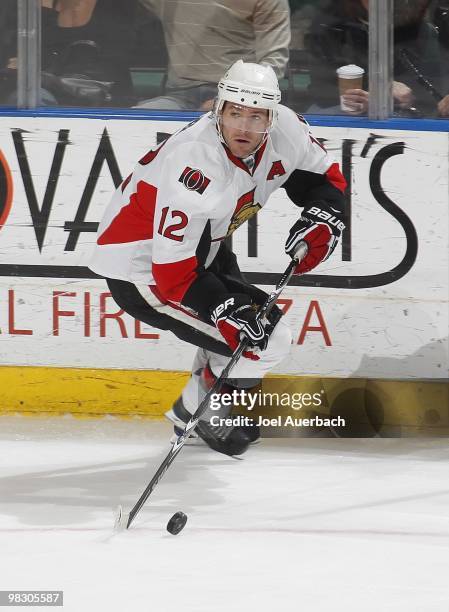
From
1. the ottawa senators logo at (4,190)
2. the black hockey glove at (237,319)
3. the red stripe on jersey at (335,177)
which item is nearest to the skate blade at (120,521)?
the black hockey glove at (237,319)

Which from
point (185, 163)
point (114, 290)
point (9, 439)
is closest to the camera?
point (185, 163)

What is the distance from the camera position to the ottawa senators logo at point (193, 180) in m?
3.15

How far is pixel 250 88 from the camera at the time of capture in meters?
3.13

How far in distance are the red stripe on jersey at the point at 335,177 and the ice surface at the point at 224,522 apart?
797 millimetres

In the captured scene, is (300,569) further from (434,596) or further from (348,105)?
(348,105)

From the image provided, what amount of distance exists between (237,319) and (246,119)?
0.50m

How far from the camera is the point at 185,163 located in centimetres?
317

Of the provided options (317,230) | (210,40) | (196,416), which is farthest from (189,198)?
(210,40)

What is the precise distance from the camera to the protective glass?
3.14 meters

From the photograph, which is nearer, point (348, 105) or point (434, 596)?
point (434, 596)

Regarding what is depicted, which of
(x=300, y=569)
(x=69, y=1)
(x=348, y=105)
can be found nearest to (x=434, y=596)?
(x=300, y=569)

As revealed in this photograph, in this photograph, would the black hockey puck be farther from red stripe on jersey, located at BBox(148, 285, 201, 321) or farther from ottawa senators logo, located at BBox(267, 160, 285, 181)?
ottawa senators logo, located at BBox(267, 160, 285, 181)

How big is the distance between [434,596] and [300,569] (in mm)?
315

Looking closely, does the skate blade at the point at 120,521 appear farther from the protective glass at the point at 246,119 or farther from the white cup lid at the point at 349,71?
the white cup lid at the point at 349,71
